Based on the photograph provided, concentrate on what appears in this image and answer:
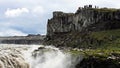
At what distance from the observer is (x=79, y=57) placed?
200 meters

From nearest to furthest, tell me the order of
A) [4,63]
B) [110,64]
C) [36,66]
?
[4,63] < [36,66] < [110,64]

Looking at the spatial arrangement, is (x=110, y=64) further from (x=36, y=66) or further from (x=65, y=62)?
(x=36, y=66)

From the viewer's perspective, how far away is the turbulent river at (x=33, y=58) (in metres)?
134

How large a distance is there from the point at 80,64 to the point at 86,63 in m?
6.77

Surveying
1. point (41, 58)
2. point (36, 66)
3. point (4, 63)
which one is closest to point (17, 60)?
point (4, 63)

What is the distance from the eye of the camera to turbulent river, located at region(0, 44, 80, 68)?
438 feet

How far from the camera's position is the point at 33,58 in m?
168

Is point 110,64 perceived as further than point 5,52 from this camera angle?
Yes

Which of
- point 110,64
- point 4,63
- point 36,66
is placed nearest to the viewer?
point 4,63

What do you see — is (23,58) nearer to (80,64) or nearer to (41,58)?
(41,58)

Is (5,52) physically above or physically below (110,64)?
above

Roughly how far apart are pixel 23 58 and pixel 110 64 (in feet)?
210

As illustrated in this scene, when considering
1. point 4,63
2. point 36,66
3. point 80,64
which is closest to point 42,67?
point 36,66

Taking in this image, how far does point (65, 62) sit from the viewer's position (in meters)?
185
